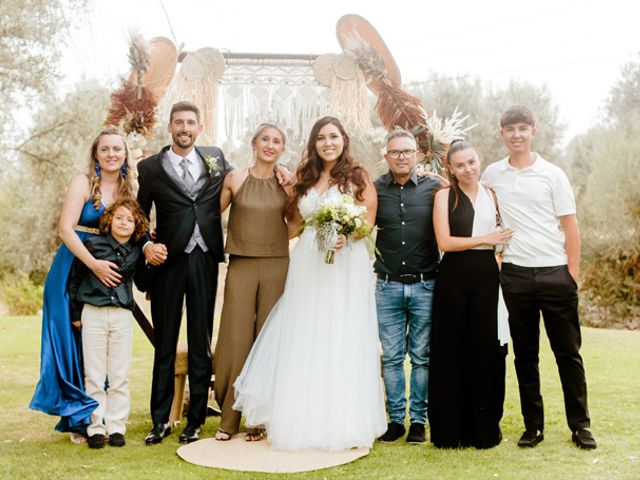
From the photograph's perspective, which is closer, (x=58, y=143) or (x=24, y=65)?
(x=24, y=65)

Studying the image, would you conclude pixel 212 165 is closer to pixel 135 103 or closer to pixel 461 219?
pixel 135 103

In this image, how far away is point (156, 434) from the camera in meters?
4.97

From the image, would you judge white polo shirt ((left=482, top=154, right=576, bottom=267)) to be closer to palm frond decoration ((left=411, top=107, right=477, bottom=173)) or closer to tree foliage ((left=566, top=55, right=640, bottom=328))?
palm frond decoration ((left=411, top=107, right=477, bottom=173))

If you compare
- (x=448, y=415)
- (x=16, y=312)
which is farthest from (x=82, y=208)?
(x=16, y=312)

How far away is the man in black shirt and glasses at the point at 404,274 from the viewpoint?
485cm

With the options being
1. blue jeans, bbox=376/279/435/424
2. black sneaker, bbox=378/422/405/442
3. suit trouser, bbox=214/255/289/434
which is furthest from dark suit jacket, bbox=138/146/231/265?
black sneaker, bbox=378/422/405/442

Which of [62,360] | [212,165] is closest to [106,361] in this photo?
[62,360]

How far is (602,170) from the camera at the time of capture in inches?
599

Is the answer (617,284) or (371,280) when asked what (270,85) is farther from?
(617,284)

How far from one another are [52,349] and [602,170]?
517 inches

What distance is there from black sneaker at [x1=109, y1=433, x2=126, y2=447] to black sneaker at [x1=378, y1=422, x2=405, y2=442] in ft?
5.72

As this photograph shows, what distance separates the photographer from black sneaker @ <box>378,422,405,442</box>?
492cm

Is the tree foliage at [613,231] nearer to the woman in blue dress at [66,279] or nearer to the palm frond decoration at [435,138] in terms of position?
the palm frond decoration at [435,138]

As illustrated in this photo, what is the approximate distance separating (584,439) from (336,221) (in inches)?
83.7
